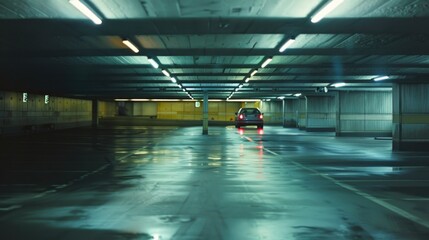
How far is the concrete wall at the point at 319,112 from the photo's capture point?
41031mm

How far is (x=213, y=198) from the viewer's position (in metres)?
9.02

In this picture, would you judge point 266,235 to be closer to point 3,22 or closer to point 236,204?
point 236,204

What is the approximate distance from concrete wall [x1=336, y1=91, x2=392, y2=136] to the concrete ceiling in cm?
1195

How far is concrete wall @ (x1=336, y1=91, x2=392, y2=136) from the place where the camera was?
3325 cm

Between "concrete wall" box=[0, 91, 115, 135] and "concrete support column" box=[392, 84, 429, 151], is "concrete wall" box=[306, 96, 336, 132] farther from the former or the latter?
"concrete wall" box=[0, 91, 115, 135]

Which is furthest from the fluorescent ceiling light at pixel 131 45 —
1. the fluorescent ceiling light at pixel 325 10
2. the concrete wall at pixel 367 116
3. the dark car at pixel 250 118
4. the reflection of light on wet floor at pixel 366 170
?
the dark car at pixel 250 118

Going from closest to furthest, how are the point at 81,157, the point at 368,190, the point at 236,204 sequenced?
the point at 236,204 → the point at 368,190 → the point at 81,157

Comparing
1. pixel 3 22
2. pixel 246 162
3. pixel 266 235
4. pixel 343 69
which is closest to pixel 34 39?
pixel 3 22

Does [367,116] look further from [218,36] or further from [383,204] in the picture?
[383,204]

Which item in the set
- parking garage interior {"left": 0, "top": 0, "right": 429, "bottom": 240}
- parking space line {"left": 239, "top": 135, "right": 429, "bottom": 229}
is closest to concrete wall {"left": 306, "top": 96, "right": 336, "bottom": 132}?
parking garage interior {"left": 0, "top": 0, "right": 429, "bottom": 240}

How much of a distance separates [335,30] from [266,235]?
19.1ft

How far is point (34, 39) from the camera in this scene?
12.6m

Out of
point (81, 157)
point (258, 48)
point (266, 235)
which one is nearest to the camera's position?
point (266, 235)

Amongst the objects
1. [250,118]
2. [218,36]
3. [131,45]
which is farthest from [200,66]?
[250,118]
